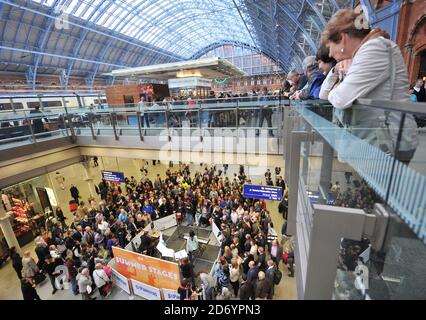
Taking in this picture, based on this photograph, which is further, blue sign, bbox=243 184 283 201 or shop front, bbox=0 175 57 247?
shop front, bbox=0 175 57 247

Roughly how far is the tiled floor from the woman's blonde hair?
7039 mm

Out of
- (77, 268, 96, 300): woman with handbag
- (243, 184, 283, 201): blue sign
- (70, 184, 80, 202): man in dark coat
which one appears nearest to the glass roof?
(70, 184, 80, 202): man in dark coat

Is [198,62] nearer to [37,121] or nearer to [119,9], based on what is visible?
[37,121]

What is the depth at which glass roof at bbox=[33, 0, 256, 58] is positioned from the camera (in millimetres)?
28827

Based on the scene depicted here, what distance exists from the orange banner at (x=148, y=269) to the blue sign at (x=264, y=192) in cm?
358

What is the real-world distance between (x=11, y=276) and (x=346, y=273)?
13.1m

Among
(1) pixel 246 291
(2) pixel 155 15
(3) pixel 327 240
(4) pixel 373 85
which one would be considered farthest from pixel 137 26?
(3) pixel 327 240

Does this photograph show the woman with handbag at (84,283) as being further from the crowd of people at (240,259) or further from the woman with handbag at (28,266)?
the crowd of people at (240,259)

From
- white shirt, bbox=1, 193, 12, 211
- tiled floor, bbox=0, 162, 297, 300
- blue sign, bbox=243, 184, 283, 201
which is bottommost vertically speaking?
tiled floor, bbox=0, 162, 297, 300

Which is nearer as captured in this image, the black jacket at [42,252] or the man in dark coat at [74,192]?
the black jacket at [42,252]

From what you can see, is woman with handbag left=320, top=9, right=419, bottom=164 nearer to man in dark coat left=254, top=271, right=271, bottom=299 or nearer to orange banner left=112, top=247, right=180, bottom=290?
man in dark coat left=254, top=271, right=271, bottom=299

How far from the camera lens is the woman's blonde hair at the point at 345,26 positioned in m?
1.74

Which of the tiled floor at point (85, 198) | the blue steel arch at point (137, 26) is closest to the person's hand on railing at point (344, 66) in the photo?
the tiled floor at point (85, 198)

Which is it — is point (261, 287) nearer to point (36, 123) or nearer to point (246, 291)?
point (246, 291)
